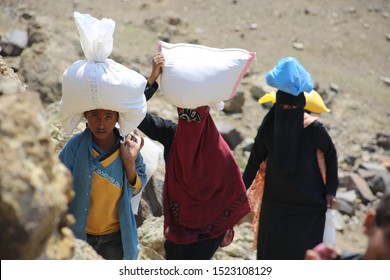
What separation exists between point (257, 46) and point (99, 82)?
10.6 m

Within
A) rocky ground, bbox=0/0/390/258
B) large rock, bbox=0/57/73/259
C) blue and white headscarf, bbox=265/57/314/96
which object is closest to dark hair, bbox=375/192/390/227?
large rock, bbox=0/57/73/259

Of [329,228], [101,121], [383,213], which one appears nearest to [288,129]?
[329,228]

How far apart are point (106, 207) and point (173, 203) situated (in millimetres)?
617

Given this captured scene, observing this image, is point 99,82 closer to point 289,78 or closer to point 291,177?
point 289,78

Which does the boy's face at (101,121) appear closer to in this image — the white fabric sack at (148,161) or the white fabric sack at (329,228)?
the white fabric sack at (148,161)

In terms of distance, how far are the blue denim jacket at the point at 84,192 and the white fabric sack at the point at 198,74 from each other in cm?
56

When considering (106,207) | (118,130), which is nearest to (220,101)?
(118,130)

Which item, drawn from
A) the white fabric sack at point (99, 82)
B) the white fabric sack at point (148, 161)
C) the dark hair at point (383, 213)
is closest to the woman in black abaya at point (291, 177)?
the white fabric sack at point (148, 161)

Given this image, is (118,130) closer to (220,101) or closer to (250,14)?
(220,101)

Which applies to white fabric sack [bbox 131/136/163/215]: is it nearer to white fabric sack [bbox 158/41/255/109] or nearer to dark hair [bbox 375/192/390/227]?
white fabric sack [bbox 158/41/255/109]

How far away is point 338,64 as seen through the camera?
13570 millimetres

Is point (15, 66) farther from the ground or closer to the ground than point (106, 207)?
closer to the ground

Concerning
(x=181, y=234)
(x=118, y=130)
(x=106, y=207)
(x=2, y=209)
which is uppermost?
(x=2, y=209)

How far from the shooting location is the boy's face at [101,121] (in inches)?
133
